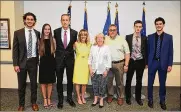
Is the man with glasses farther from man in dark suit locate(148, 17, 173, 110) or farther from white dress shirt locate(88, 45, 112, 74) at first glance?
man in dark suit locate(148, 17, 173, 110)

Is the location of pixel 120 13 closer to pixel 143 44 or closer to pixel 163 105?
pixel 143 44

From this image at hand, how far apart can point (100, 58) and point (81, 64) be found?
0.37 m

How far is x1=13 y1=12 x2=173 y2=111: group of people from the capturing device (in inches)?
153

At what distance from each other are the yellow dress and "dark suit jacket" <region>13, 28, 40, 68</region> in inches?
35.8

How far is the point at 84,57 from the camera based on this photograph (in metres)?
4.23

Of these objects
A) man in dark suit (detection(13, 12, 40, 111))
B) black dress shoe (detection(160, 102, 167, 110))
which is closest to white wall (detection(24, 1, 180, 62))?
black dress shoe (detection(160, 102, 167, 110))

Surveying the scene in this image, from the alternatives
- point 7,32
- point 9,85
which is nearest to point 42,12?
point 7,32

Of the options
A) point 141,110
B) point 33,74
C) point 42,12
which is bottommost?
point 141,110

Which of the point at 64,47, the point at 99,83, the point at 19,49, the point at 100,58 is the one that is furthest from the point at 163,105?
the point at 19,49

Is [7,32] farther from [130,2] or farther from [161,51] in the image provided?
[161,51]

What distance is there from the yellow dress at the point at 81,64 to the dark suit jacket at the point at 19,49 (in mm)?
909

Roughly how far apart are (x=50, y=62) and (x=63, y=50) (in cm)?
30

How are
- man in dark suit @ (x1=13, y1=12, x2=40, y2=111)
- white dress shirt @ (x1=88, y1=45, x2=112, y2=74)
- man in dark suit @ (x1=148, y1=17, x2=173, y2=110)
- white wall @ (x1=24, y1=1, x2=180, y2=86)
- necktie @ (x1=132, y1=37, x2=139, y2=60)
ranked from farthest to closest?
white wall @ (x1=24, y1=1, x2=180, y2=86)
necktie @ (x1=132, y1=37, x2=139, y2=60)
white dress shirt @ (x1=88, y1=45, x2=112, y2=74)
man in dark suit @ (x1=148, y1=17, x2=173, y2=110)
man in dark suit @ (x1=13, y1=12, x2=40, y2=111)

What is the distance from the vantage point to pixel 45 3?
554 centimetres
